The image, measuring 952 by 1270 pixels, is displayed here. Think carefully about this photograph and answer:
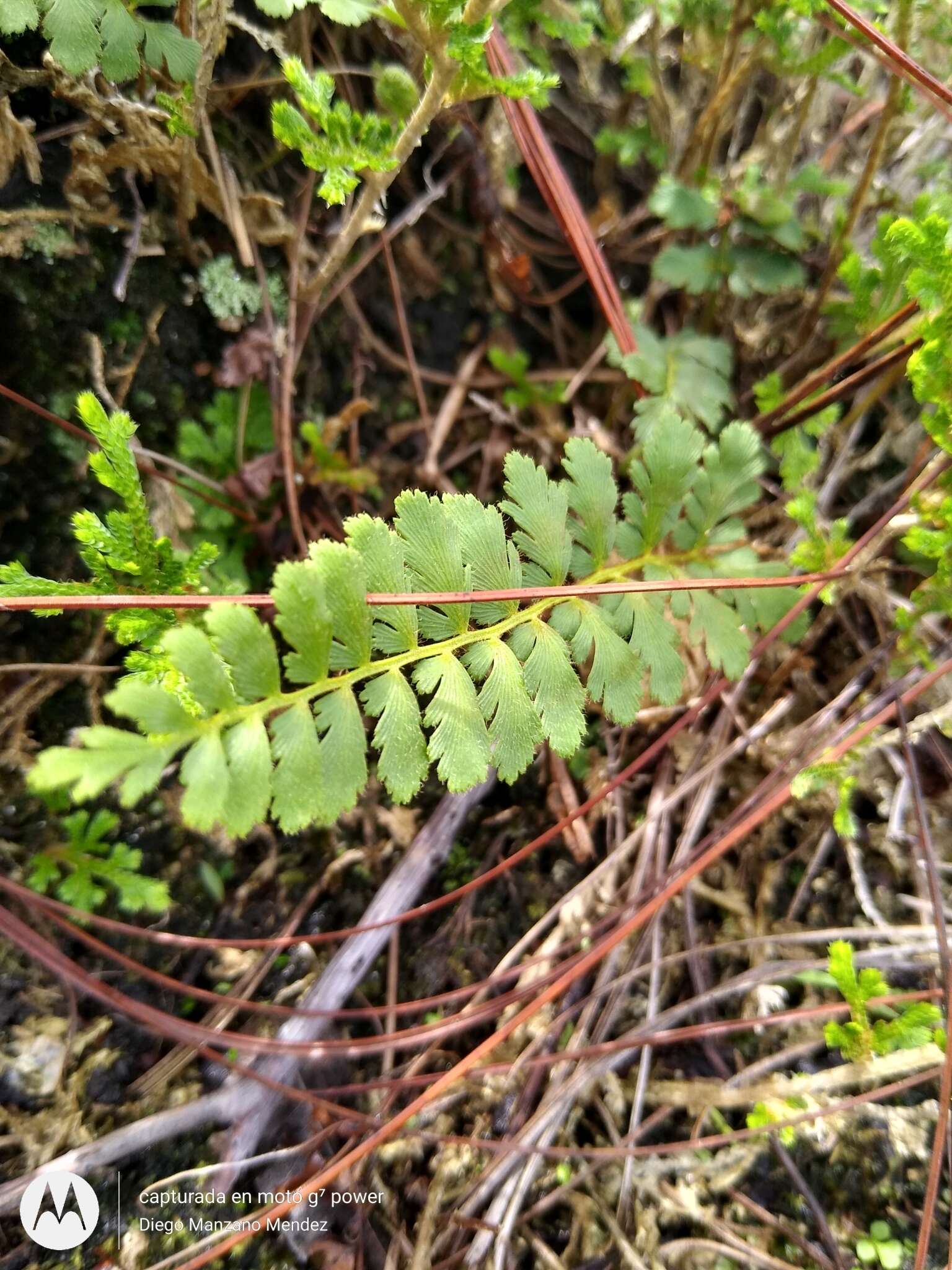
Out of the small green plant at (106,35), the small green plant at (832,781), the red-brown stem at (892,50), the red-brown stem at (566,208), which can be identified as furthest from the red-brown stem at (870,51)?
the small green plant at (832,781)

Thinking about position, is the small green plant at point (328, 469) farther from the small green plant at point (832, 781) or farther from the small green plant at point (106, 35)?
the small green plant at point (832, 781)

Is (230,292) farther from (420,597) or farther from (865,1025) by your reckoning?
(865,1025)

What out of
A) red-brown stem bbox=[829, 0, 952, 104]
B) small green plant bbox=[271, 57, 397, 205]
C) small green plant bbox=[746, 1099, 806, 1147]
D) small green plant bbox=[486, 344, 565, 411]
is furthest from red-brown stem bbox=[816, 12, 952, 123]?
small green plant bbox=[746, 1099, 806, 1147]

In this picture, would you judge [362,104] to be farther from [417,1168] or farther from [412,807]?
[417,1168]

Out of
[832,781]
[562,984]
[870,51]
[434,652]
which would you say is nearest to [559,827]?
[562,984]

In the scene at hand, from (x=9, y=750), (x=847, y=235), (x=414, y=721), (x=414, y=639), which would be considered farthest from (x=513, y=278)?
(x=9, y=750)

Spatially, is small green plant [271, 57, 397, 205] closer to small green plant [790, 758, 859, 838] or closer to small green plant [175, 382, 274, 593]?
small green plant [175, 382, 274, 593]

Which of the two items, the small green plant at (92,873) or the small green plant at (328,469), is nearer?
the small green plant at (92,873)
